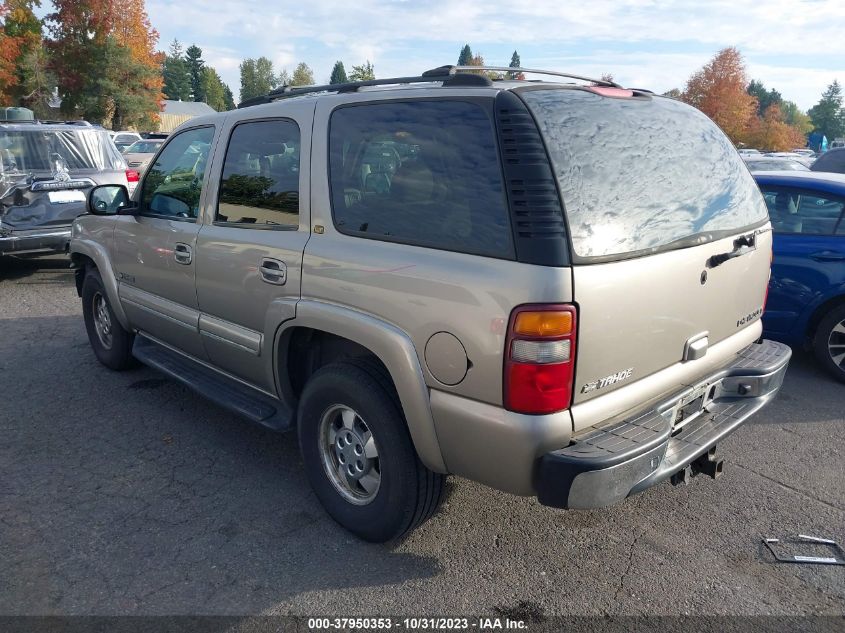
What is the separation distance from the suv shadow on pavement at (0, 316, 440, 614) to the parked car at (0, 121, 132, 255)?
405 cm

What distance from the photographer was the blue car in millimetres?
5094

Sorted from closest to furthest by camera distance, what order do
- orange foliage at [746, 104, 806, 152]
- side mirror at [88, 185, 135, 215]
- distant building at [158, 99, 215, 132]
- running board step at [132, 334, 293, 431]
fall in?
running board step at [132, 334, 293, 431], side mirror at [88, 185, 135, 215], orange foliage at [746, 104, 806, 152], distant building at [158, 99, 215, 132]

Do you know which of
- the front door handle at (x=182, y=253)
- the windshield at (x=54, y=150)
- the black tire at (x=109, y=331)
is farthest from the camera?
the windshield at (x=54, y=150)

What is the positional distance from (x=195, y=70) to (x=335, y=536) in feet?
436

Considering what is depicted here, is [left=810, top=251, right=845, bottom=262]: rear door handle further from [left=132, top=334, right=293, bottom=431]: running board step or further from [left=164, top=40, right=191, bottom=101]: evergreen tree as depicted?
[left=164, top=40, right=191, bottom=101]: evergreen tree

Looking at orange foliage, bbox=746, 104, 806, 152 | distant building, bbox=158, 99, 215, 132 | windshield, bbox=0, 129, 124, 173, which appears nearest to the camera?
windshield, bbox=0, 129, 124, 173

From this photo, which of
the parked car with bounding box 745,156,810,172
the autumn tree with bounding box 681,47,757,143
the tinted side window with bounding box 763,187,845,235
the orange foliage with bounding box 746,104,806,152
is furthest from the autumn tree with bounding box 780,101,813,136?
the tinted side window with bounding box 763,187,845,235

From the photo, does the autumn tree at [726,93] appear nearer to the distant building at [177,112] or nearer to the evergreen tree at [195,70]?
the distant building at [177,112]

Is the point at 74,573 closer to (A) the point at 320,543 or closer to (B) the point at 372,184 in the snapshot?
(A) the point at 320,543

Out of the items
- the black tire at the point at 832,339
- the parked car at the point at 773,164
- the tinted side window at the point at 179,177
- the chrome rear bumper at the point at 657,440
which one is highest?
the tinted side window at the point at 179,177

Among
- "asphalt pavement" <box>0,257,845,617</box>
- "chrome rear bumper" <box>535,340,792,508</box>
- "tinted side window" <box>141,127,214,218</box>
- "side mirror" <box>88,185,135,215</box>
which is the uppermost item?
"tinted side window" <box>141,127,214,218</box>

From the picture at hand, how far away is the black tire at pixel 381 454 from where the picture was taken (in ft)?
9.16

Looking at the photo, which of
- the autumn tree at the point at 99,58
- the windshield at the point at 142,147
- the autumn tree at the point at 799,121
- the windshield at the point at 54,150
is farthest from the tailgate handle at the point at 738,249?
the autumn tree at the point at 799,121

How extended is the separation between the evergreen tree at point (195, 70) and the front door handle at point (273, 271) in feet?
407
